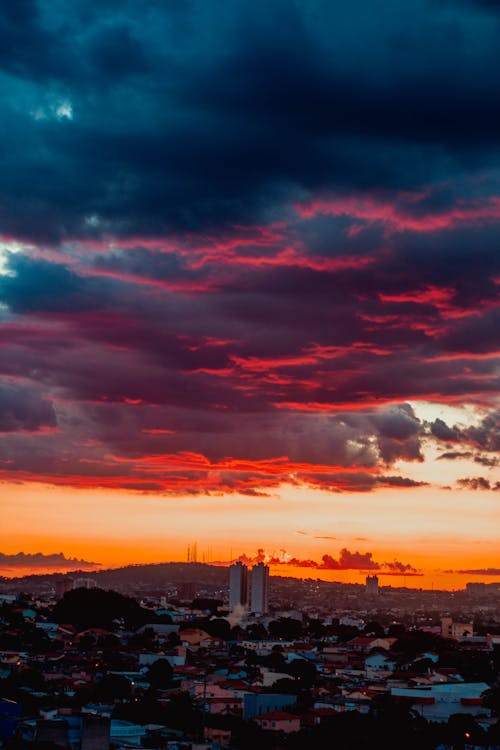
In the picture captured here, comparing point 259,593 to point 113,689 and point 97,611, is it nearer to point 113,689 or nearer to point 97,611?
point 97,611

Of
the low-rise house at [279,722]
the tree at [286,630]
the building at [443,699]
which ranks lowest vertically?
the low-rise house at [279,722]

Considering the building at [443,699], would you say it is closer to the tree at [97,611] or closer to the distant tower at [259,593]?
the tree at [97,611]

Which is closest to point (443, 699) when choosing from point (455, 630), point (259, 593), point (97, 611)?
point (97, 611)

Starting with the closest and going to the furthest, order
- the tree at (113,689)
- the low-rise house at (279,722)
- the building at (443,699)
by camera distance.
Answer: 1. the low-rise house at (279,722)
2. the tree at (113,689)
3. the building at (443,699)

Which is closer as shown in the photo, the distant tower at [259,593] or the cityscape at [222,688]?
the cityscape at [222,688]

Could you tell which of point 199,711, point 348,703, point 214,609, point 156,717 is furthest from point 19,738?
point 214,609

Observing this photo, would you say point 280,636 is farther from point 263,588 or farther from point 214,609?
point 263,588

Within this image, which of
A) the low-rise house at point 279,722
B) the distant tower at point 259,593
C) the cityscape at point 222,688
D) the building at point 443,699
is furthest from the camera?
the distant tower at point 259,593

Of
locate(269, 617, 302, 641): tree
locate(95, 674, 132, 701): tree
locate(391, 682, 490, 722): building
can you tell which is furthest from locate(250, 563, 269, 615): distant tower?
locate(95, 674, 132, 701): tree

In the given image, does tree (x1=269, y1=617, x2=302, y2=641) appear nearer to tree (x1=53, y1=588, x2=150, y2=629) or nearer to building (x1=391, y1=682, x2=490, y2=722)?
tree (x1=53, y1=588, x2=150, y2=629)

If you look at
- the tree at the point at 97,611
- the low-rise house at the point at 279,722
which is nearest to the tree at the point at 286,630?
the tree at the point at 97,611

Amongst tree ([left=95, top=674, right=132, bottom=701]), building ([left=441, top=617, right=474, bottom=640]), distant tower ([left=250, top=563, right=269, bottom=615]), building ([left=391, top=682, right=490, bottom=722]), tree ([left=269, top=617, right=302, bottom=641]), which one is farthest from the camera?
distant tower ([left=250, top=563, right=269, bottom=615])

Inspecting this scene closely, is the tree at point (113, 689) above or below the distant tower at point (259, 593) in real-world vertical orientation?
below
